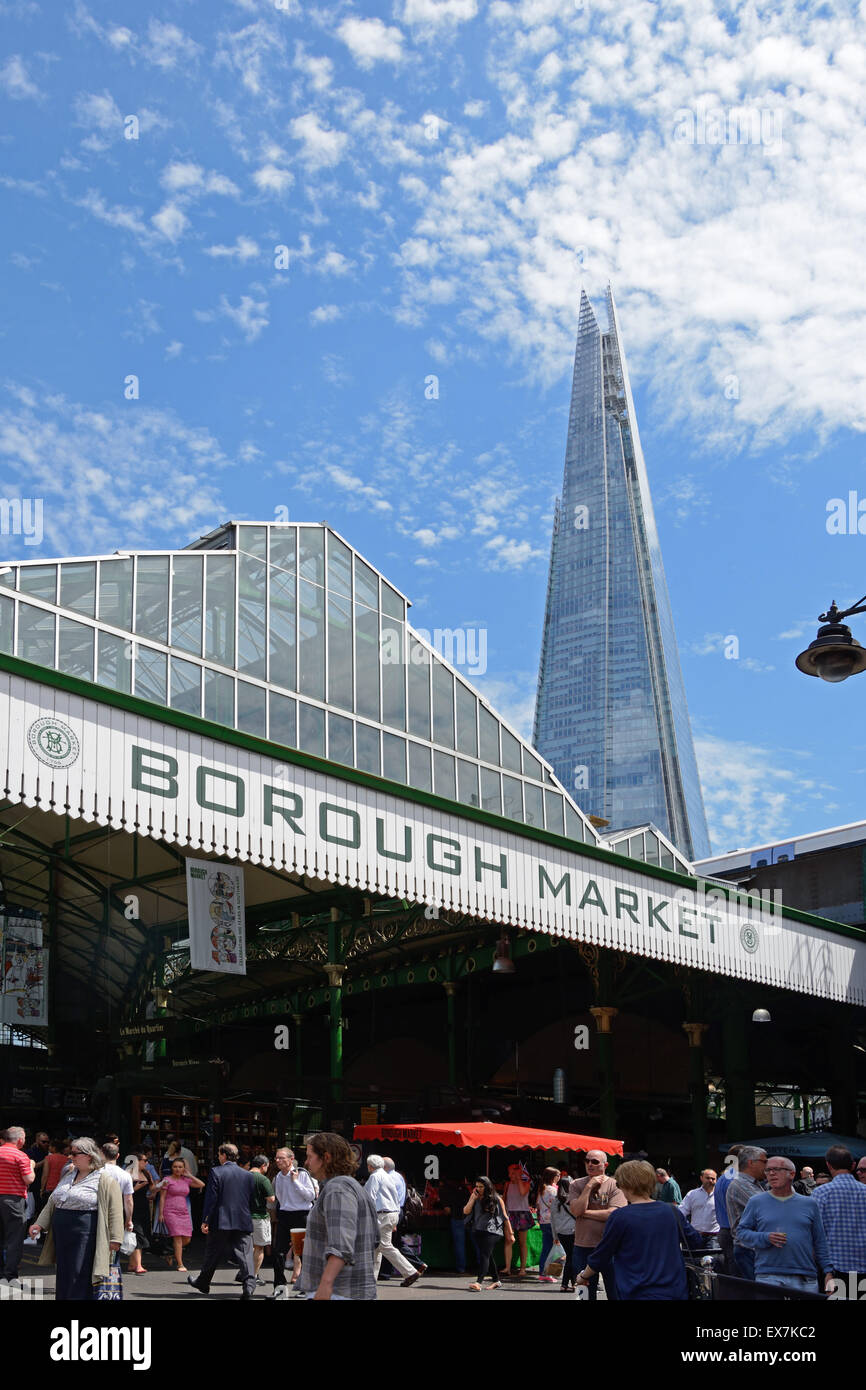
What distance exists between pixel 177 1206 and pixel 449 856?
6.09 meters

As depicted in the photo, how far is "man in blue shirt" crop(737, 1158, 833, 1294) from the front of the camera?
8.69 meters

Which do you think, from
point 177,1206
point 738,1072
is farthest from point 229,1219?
point 738,1072

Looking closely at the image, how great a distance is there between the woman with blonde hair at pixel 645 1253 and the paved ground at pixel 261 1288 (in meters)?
6.75

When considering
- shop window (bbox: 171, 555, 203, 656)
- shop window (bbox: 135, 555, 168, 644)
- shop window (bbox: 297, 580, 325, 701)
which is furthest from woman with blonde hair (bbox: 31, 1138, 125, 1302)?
shop window (bbox: 297, 580, 325, 701)

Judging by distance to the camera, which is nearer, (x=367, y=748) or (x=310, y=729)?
(x=310, y=729)

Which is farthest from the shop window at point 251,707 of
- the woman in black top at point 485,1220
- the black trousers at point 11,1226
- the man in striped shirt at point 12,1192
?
the black trousers at point 11,1226

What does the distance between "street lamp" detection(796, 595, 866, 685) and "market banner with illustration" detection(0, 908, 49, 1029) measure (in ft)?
48.8

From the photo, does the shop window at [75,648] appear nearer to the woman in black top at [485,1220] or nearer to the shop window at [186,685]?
the shop window at [186,685]

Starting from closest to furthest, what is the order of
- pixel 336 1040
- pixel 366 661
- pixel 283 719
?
pixel 336 1040
pixel 283 719
pixel 366 661

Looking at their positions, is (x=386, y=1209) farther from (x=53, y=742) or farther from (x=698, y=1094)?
(x=698, y=1094)

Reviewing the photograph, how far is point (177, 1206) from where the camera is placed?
673 inches

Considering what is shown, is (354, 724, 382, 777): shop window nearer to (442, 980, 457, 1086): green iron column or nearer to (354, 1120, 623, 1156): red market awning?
(442, 980, 457, 1086): green iron column

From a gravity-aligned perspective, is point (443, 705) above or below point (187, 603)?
below

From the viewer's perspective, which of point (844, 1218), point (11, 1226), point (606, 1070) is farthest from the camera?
point (606, 1070)
